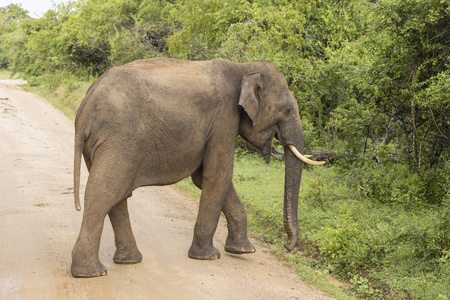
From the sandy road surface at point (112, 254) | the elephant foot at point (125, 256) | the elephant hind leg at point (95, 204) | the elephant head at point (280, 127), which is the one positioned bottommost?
the sandy road surface at point (112, 254)

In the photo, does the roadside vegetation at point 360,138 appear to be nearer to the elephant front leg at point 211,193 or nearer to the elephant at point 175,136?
the elephant at point 175,136

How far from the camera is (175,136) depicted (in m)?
6.02

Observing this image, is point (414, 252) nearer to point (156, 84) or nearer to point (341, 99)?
point (156, 84)

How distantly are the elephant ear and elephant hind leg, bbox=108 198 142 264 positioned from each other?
1861 millimetres

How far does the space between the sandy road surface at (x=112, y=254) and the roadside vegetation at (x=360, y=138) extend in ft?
2.67

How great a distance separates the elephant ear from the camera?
6.38m

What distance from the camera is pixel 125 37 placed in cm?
2064

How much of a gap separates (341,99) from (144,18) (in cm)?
1217

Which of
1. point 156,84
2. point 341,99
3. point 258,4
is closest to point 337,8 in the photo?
point 258,4

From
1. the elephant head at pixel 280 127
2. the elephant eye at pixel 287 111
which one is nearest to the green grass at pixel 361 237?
the elephant head at pixel 280 127

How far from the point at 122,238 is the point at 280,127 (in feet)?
8.13

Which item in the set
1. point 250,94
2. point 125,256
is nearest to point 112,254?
point 125,256

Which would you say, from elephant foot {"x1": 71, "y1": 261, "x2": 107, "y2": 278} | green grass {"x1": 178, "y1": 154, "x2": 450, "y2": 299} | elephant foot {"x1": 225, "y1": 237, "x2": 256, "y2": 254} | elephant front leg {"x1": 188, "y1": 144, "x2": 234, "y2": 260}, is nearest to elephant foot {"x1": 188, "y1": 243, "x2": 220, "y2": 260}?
elephant front leg {"x1": 188, "y1": 144, "x2": 234, "y2": 260}

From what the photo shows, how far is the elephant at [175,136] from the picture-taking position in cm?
551
